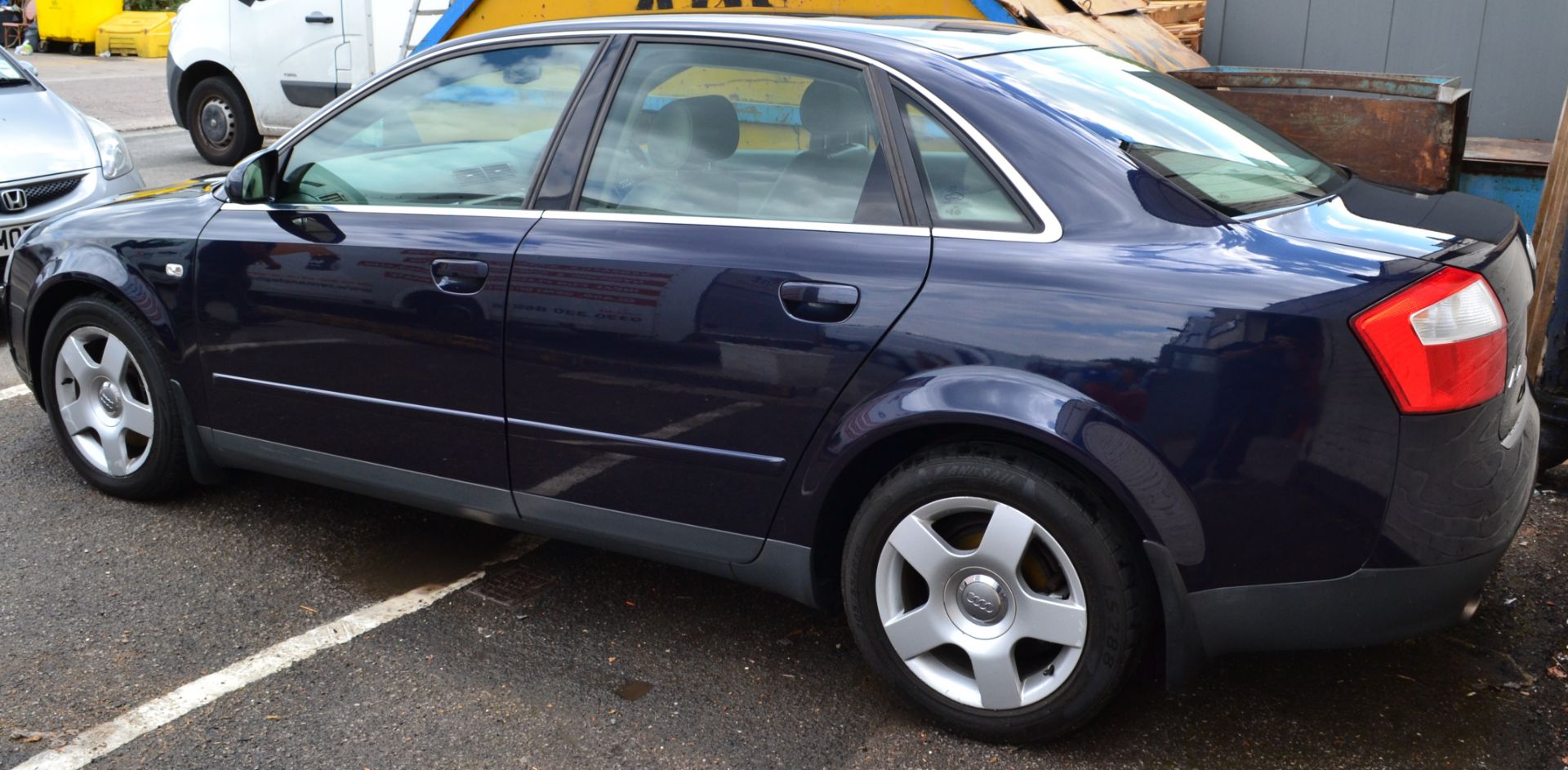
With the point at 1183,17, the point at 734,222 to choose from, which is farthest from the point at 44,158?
the point at 1183,17

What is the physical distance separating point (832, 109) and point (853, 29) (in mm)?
272

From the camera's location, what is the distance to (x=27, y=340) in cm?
443

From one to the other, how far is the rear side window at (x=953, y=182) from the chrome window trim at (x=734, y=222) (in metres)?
0.08

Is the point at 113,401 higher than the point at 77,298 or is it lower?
lower

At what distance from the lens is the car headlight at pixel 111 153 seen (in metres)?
6.96

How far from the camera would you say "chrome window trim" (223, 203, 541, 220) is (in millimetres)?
3359

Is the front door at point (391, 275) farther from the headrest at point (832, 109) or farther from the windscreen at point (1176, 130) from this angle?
the windscreen at point (1176, 130)

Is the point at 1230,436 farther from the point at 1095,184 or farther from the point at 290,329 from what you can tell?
the point at 290,329

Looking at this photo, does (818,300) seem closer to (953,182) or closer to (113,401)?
(953,182)

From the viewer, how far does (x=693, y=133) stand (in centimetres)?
328

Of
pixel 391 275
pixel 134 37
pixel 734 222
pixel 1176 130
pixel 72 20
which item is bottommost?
pixel 134 37

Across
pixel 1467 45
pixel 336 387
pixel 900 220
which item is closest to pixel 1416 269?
pixel 900 220

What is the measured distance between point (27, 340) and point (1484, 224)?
4.32m

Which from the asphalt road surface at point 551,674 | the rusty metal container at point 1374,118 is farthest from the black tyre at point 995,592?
the rusty metal container at point 1374,118
